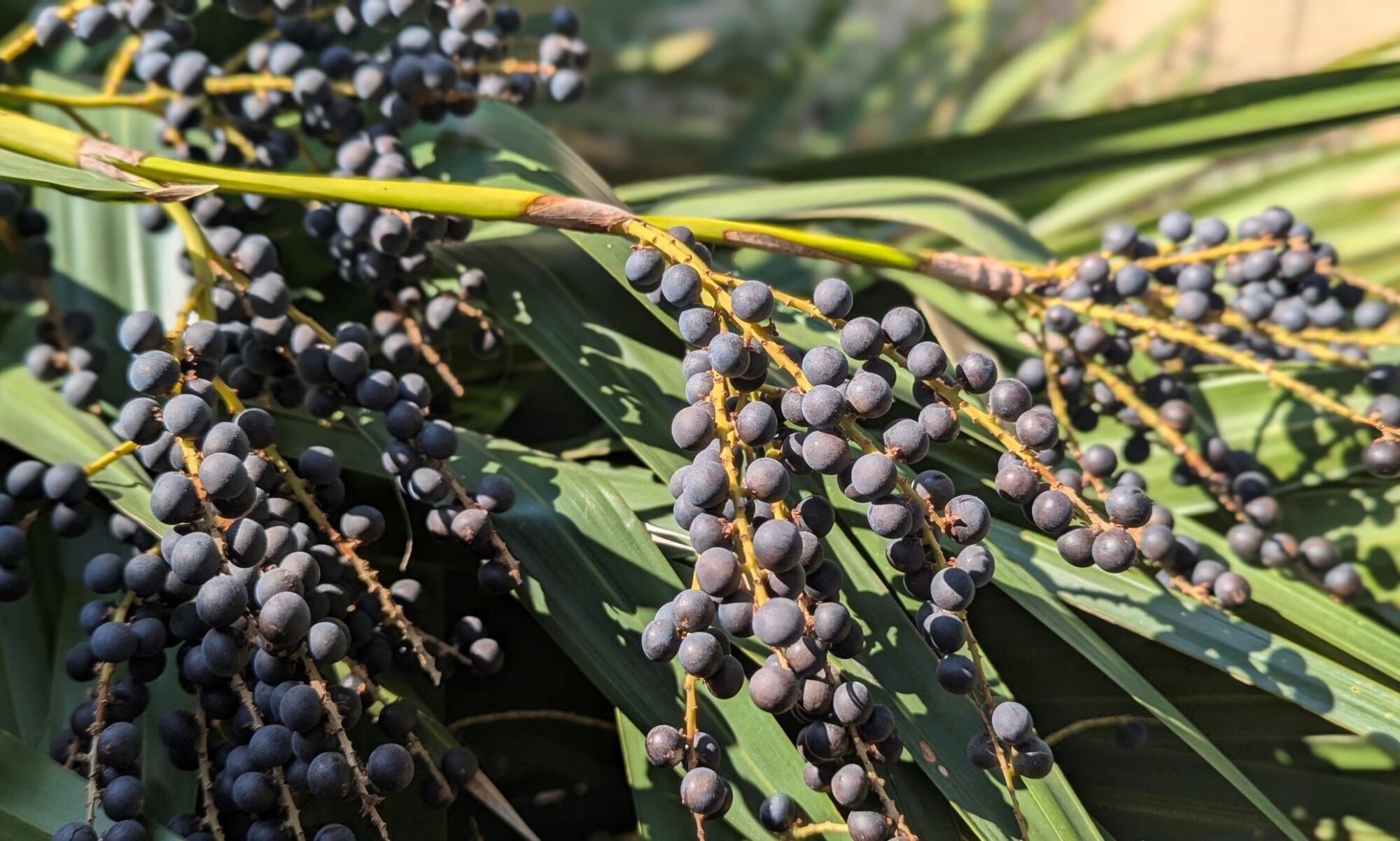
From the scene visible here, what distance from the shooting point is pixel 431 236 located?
501mm

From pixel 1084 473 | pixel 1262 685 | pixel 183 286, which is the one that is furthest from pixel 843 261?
pixel 183 286

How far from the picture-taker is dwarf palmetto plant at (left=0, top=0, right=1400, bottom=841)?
1.24 feet

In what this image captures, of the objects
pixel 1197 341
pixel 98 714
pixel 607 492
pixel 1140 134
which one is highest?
pixel 1140 134

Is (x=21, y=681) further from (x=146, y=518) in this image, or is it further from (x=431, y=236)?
(x=431, y=236)

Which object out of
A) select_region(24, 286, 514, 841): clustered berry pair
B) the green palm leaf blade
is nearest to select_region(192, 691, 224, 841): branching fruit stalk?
select_region(24, 286, 514, 841): clustered berry pair

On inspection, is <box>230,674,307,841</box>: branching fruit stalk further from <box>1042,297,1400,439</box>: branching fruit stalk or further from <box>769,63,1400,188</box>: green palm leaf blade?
<box>769,63,1400,188</box>: green palm leaf blade

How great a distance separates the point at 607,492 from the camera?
1.60 feet

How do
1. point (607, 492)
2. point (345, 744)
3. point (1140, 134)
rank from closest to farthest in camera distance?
1. point (345, 744)
2. point (607, 492)
3. point (1140, 134)

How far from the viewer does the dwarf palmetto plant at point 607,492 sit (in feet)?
1.24

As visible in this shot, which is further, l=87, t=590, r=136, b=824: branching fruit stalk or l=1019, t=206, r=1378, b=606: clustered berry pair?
l=1019, t=206, r=1378, b=606: clustered berry pair

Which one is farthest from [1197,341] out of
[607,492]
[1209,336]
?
[607,492]

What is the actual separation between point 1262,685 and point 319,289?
0.53 m

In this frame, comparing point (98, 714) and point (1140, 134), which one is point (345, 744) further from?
point (1140, 134)

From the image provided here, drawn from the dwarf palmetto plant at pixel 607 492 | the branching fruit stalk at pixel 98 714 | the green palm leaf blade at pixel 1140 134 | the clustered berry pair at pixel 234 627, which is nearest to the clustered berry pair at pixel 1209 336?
the dwarf palmetto plant at pixel 607 492
